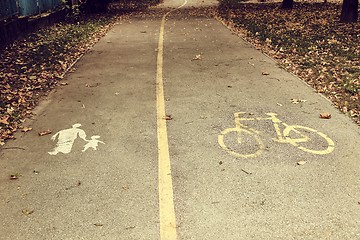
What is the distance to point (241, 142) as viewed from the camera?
211 inches

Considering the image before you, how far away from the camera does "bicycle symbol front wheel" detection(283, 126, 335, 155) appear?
16.7 feet

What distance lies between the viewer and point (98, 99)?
759 centimetres

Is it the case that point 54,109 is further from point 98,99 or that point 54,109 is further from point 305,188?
point 305,188

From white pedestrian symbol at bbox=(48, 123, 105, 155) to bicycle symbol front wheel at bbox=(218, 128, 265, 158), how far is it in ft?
6.49

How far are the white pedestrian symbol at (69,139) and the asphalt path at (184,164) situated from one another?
0.03 m

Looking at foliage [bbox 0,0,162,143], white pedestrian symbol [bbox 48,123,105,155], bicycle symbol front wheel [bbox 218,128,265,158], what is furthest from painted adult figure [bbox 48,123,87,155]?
bicycle symbol front wheel [bbox 218,128,265,158]

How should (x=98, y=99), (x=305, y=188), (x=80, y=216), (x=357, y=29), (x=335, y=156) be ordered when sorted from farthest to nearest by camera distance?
(x=357, y=29)
(x=98, y=99)
(x=335, y=156)
(x=305, y=188)
(x=80, y=216)

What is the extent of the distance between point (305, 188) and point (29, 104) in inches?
229

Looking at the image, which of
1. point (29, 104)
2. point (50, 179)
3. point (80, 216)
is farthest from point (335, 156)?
point (29, 104)

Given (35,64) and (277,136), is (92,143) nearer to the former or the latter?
(277,136)

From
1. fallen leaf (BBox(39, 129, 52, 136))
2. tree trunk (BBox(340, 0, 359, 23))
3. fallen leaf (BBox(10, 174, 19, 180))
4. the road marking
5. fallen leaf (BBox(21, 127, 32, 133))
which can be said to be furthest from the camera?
tree trunk (BBox(340, 0, 359, 23))

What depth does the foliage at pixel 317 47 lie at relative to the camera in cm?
780

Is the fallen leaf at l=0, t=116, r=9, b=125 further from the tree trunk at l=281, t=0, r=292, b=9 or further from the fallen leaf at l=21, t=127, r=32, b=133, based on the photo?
the tree trunk at l=281, t=0, r=292, b=9

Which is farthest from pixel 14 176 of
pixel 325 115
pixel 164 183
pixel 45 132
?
pixel 325 115
